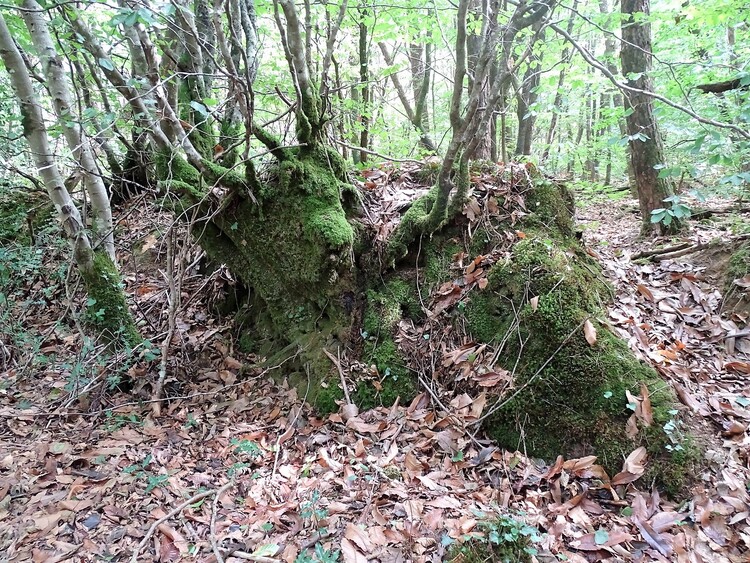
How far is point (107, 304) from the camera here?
423cm

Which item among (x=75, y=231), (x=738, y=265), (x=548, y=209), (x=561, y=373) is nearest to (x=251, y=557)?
(x=561, y=373)

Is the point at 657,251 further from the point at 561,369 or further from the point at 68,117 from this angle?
the point at 68,117

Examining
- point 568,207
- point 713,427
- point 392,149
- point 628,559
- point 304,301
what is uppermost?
point 392,149

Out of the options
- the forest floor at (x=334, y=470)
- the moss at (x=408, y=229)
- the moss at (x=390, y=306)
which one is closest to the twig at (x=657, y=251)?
the forest floor at (x=334, y=470)

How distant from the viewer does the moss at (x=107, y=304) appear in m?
4.16

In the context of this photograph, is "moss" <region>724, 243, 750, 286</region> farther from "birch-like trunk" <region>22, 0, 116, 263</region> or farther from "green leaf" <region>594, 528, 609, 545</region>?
"birch-like trunk" <region>22, 0, 116, 263</region>

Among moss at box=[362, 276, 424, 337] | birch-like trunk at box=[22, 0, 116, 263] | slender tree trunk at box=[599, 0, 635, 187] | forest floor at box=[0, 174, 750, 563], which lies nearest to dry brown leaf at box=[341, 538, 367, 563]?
forest floor at box=[0, 174, 750, 563]

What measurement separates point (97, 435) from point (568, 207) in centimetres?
501

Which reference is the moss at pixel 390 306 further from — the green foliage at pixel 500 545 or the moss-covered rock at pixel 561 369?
the green foliage at pixel 500 545

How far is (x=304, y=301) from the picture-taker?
4457mm

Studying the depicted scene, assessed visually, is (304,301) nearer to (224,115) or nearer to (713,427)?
(224,115)

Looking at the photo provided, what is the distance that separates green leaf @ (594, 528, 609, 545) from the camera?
2445mm

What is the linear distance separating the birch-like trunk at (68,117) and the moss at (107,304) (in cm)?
26

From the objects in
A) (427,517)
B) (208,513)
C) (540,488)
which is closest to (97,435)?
(208,513)
